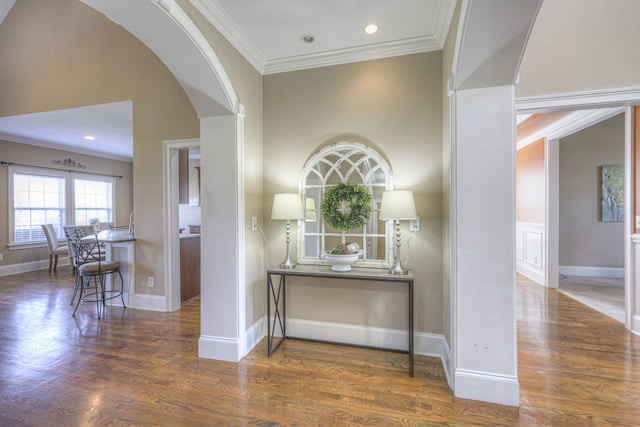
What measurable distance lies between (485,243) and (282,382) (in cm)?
174

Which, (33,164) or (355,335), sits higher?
(33,164)

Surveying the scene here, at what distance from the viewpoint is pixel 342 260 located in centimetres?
251

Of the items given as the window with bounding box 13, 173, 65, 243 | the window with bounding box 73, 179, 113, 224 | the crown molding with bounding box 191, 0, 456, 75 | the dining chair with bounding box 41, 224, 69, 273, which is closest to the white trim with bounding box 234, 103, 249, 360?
the crown molding with bounding box 191, 0, 456, 75

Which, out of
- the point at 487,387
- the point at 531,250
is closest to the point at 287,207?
the point at 487,387

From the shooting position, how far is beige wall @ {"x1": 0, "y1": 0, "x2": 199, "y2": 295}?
3.66 metres

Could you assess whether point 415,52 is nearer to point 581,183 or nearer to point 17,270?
point 581,183

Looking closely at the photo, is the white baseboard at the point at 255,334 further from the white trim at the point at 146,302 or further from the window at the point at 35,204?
the window at the point at 35,204

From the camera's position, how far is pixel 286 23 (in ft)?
7.65

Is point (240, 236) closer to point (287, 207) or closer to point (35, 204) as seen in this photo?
point (287, 207)

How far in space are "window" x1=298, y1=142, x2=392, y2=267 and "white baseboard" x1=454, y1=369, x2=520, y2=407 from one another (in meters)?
1.03

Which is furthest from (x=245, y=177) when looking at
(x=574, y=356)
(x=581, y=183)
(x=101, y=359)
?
(x=581, y=183)

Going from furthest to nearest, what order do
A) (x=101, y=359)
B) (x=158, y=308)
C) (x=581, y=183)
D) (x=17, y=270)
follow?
(x=17, y=270) < (x=581, y=183) < (x=158, y=308) < (x=101, y=359)

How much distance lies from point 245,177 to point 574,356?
3237 millimetres

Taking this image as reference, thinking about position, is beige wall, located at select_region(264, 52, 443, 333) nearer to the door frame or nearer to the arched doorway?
the arched doorway
